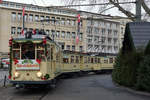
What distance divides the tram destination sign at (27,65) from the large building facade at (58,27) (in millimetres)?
31402

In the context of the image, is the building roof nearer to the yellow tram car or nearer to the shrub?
the shrub

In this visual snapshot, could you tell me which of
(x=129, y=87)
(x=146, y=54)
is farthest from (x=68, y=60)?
(x=146, y=54)

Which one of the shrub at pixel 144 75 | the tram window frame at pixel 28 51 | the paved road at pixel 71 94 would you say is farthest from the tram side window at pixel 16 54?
the shrub at pixel 144 75

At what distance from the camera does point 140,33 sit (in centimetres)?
1477

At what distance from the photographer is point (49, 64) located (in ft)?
37.9

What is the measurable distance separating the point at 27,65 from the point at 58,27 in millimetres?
45004

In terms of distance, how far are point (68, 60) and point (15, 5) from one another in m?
33.2

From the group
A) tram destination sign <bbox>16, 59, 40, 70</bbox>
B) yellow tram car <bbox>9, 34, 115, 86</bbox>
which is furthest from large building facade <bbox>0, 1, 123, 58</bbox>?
tram destination sign <bbox>16, 59, 40, 70</bbox>

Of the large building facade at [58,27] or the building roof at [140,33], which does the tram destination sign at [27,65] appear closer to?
the building roof at [140,33]

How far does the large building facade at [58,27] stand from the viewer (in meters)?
50.1

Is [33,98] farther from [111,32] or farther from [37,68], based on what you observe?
[111,32]

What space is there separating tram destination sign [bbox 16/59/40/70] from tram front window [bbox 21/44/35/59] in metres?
A: 0.26

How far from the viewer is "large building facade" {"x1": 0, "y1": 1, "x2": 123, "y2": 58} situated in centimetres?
5006

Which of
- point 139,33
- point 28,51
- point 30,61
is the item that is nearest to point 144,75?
point 139,33
